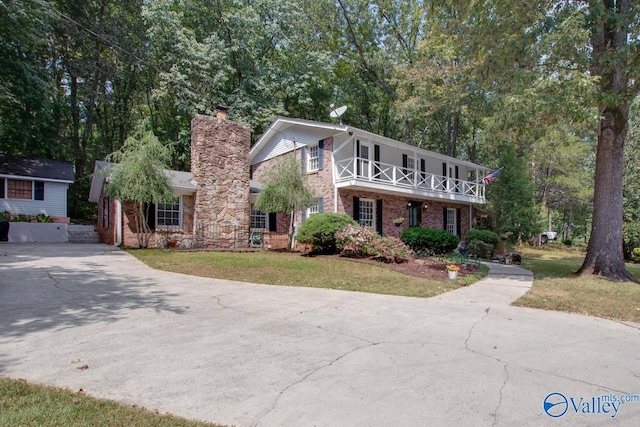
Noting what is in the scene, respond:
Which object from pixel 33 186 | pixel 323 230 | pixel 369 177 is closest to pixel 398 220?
pixel 369 177

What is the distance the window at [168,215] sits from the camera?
1495 cm

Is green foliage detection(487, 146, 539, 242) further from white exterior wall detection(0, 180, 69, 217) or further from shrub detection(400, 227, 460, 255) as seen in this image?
white exterior wall detection(0, 180, 69, 217)

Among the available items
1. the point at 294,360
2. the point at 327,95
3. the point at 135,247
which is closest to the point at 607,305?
the point at 294,360

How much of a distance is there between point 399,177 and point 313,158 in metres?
4.57

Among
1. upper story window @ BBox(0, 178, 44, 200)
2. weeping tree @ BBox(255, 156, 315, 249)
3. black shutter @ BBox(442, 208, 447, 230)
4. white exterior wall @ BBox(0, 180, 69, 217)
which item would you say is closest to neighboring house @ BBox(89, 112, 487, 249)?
weeping tree @ BBox(255, 156, 315, 249)

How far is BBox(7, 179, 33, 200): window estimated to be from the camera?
17625mm

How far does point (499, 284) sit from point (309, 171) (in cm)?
1047

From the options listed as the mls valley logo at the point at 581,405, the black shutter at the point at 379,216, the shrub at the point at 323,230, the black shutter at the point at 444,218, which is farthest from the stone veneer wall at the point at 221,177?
the mls valley logo at the point at 581,405

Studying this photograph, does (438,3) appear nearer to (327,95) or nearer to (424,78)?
(424,78)

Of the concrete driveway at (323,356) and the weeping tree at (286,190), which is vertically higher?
the weeping tree at (286,190)

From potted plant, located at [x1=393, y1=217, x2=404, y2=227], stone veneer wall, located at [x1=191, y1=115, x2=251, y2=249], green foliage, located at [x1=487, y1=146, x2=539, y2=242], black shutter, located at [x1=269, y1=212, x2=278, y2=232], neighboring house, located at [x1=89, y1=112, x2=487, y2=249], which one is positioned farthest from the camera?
green foliage, located at [x1=487, y1=146, x2=539, y2=242]

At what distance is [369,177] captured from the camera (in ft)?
50.3

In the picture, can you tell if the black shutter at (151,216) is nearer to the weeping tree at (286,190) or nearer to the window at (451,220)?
the weeping tree at (286,190)

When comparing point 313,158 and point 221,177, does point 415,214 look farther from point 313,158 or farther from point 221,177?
point 221,177
